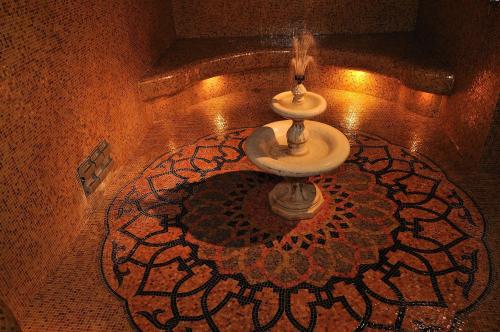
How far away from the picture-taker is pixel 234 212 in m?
3.11

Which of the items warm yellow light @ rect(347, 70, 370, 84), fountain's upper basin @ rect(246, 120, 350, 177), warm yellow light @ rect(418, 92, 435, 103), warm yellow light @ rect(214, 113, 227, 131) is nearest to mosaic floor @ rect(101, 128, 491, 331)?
fountain's upper basin @ rect(246, 120, 350, 177)

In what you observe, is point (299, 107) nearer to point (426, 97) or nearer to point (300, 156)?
point (300, 156)

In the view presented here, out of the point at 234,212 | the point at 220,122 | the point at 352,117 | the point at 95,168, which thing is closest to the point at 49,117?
the point at 95,168

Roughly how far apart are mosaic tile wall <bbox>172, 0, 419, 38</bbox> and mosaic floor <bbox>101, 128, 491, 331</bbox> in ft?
8.75

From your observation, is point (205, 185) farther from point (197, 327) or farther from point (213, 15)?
point (213, 15)

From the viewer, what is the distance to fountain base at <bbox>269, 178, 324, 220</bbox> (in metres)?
3.00

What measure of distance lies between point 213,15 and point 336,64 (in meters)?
1.97

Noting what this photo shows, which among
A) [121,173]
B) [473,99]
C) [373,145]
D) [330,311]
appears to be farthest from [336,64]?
[330,311]

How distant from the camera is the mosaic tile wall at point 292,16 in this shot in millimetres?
5367

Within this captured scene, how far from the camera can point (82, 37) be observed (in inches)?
125

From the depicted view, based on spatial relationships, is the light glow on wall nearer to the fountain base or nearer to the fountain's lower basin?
the fountain's lower basin

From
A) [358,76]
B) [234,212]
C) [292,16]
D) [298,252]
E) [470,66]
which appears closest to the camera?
[298,252]

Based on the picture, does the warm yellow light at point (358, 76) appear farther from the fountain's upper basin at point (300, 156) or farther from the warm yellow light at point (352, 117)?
the fountain's upper basin at point (300, 156)

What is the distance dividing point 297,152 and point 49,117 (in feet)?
6.09
